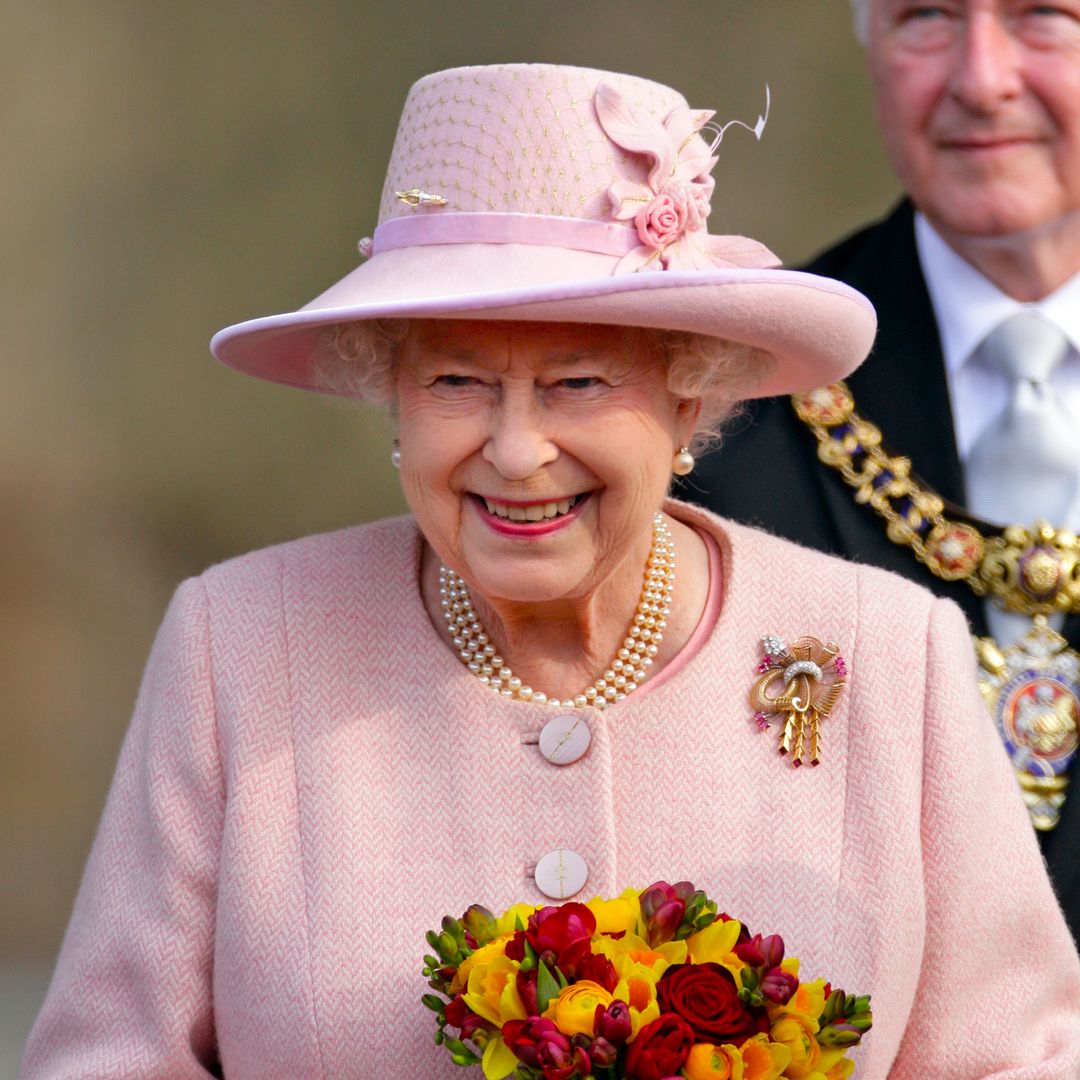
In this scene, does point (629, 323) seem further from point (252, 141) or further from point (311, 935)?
point (252, 141)

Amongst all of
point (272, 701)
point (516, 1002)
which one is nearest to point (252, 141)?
point (272, 701)

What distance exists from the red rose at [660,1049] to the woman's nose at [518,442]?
2.15 ft

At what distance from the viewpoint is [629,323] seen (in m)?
2.49

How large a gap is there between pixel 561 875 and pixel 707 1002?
1.45ft

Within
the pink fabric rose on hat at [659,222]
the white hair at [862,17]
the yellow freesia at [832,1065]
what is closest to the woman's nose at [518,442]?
the pink fabric rose on hat at [659,222]

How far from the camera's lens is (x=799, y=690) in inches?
111

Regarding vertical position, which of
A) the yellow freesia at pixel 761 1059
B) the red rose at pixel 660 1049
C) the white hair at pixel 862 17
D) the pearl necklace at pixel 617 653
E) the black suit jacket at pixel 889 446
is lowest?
the yellow freesia at pixel 761 1059

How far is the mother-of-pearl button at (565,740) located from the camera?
109 inches

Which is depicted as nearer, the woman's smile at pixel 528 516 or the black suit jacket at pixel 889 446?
the woman's smile at pixel 528 516

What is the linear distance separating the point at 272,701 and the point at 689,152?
2.90 ft

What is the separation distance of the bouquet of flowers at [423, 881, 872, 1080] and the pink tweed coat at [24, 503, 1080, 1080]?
244 millimetres

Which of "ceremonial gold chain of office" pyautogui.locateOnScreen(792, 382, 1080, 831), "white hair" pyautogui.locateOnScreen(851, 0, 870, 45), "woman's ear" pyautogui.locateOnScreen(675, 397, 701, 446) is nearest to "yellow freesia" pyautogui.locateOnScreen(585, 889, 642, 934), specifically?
"woman's ear" pyautogui.locateOnScreen(675, 397, 701, 446)

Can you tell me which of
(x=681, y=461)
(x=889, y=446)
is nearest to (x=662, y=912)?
(x=681, y=461)

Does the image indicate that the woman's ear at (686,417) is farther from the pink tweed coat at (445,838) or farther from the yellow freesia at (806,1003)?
the yellow freesia at (806,1003)
